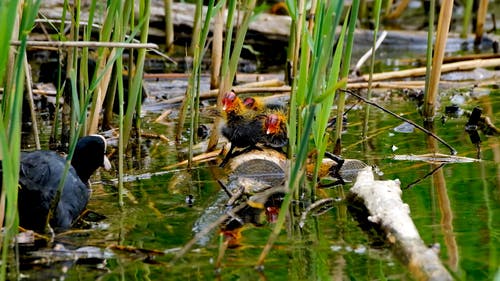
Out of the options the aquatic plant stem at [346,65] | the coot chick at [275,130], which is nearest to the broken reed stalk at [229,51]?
the coot chick at [275,130]

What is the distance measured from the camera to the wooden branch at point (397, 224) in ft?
10.7

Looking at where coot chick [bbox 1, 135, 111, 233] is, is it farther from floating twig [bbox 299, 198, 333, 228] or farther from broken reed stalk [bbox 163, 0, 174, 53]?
broken reed stalk [bbox 163, 0, 174, 53]

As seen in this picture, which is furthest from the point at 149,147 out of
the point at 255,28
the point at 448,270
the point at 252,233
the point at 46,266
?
the point at 255,28

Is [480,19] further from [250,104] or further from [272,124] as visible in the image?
[272,124]

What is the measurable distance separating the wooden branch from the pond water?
51 mm

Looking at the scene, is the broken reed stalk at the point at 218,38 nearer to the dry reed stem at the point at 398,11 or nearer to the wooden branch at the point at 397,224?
the wooden branch at the point at 397,224

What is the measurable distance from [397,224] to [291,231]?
1.65ft

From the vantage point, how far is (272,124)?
5191 mm

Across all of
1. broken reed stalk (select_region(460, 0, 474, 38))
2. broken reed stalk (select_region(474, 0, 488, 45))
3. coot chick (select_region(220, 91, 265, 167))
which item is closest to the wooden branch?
coot chick (select_region(220, 91, 265, 167))

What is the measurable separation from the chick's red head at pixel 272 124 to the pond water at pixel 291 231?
0.41 meters

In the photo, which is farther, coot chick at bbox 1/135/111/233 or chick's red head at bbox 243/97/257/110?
chick's red head at bbox 243/97/257/110

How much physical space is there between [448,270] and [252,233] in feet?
3.07

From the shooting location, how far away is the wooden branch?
10.7 ft

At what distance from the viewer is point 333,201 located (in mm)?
4496
